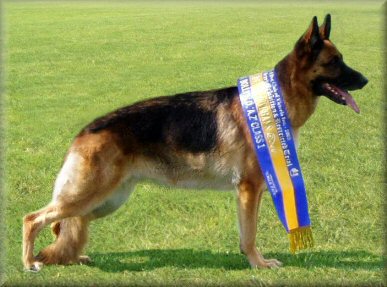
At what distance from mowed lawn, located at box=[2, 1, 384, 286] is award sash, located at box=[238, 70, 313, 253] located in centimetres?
40

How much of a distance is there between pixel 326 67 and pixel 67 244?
2919 mm

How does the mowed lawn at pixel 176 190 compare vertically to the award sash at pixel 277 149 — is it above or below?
below

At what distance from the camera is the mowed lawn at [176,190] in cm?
605

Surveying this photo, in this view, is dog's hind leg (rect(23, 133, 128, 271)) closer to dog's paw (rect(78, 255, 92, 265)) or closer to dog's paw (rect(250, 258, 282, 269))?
dog's paw (rect(78, 255, 92, 265))

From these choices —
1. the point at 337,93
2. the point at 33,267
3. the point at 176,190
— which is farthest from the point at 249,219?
the point at 176,190

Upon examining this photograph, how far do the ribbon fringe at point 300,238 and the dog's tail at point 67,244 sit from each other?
1980 mm

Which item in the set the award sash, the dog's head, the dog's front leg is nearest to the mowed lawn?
the dog's front leg

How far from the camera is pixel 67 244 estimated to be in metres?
6.18

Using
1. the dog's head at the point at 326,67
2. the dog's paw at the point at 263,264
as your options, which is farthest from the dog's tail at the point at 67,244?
the dog's head at the point at 326,67

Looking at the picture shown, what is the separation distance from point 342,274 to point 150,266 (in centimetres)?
176

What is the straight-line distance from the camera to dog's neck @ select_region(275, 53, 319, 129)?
20.1ft

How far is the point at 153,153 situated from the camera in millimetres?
6047

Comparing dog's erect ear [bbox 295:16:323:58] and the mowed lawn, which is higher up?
dog's erect ear [bbox 295:16:323:58]

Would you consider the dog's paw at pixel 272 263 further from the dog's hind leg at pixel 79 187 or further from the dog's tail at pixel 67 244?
the dog's tail at pixel 67 244
